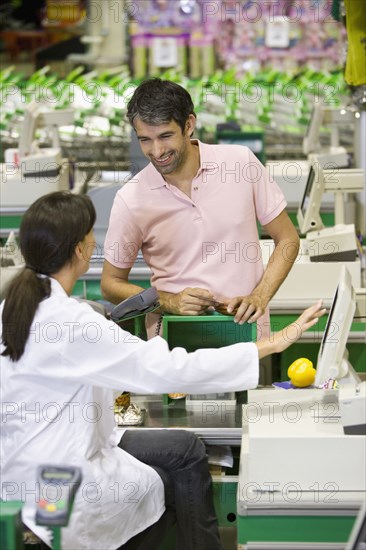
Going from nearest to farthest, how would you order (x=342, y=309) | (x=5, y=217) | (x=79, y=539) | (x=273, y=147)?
(x=79, y=539) → (x=342, y=309) → (x=5, y=217) → (x=273, y=147)

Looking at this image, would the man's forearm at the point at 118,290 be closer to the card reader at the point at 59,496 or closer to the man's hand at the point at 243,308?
the man's hand at the point at 243,308

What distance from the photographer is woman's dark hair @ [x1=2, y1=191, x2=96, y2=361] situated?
2.92m

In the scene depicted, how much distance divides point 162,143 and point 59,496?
1479 millimetres

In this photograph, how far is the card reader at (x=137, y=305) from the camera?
353cm

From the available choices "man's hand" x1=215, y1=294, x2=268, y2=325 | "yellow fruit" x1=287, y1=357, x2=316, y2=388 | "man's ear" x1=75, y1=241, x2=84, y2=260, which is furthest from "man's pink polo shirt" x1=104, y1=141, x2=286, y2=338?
"man's ear" x1=75, y1=241, x2=84, y2=260

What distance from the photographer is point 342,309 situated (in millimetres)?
3158

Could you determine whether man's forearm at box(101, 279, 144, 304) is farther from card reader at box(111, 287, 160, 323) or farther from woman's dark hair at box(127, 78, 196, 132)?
woman's dark hair at box(127, 78, 196, 132)

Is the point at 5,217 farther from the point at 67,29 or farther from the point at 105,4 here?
the point at 67,29

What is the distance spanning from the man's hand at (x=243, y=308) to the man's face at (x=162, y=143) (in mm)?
498

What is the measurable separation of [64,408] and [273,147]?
19.9 feet

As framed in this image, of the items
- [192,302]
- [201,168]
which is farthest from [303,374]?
[201,168]

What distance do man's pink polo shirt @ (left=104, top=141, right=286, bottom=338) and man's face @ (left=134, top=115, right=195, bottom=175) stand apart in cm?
16

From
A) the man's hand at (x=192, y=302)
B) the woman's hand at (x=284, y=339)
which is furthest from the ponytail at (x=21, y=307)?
the man's hand at (x=192, y=302)

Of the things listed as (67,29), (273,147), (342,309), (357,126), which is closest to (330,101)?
(273,147)
